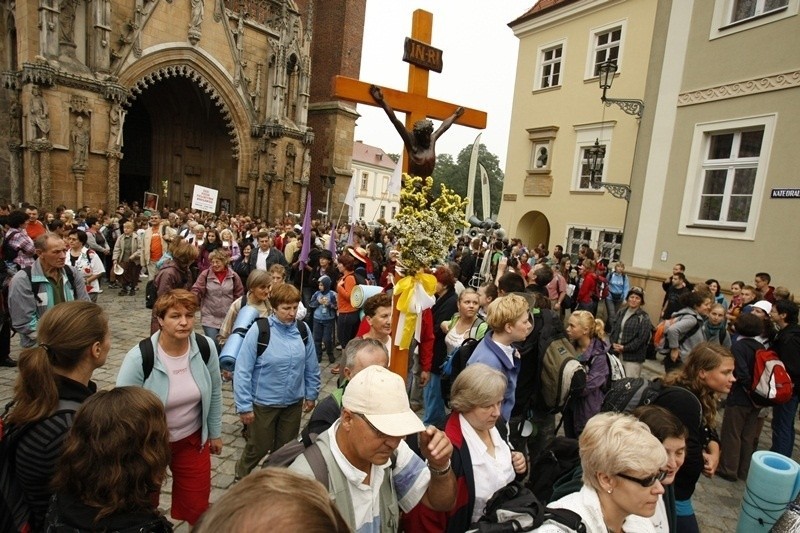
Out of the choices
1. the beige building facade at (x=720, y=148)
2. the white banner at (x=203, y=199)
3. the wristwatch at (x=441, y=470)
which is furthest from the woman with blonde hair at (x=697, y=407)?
the white banner at (x=203, y=199)

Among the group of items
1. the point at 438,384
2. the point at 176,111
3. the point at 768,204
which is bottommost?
the point at 438,384

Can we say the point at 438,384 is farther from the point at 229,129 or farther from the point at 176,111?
the point at 176,111

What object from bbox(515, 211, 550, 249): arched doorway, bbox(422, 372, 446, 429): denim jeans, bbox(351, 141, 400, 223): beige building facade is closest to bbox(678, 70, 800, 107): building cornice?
bbox(515, 211, 550, 249): arched doorway

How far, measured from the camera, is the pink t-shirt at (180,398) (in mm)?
2898

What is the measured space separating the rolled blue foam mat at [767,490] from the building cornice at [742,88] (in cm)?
856

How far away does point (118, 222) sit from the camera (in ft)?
43.3

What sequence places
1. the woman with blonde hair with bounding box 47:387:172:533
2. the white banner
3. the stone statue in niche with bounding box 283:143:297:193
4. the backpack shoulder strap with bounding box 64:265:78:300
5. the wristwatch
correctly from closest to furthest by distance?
the woman with blonde hair with bounding box 47:387:172:533
the wristwatch
the backpack shoulder strap with bounding box 64:265:78:300
the white banner
the stone statue in niche with bounding box 283:143:297:193

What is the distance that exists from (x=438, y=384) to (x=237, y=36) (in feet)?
75.8

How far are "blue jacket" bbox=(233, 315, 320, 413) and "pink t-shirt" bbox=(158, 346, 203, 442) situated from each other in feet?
1.54

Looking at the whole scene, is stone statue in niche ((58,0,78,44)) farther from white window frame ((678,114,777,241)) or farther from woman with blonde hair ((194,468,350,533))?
woman with blonde hair ((194,468,350,533))

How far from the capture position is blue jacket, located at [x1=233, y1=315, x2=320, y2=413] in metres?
3.50

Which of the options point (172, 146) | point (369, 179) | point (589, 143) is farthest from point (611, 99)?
point (369, 179)

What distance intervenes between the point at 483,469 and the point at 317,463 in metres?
1.00

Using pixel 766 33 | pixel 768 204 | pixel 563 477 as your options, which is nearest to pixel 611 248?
pixel 768 204
